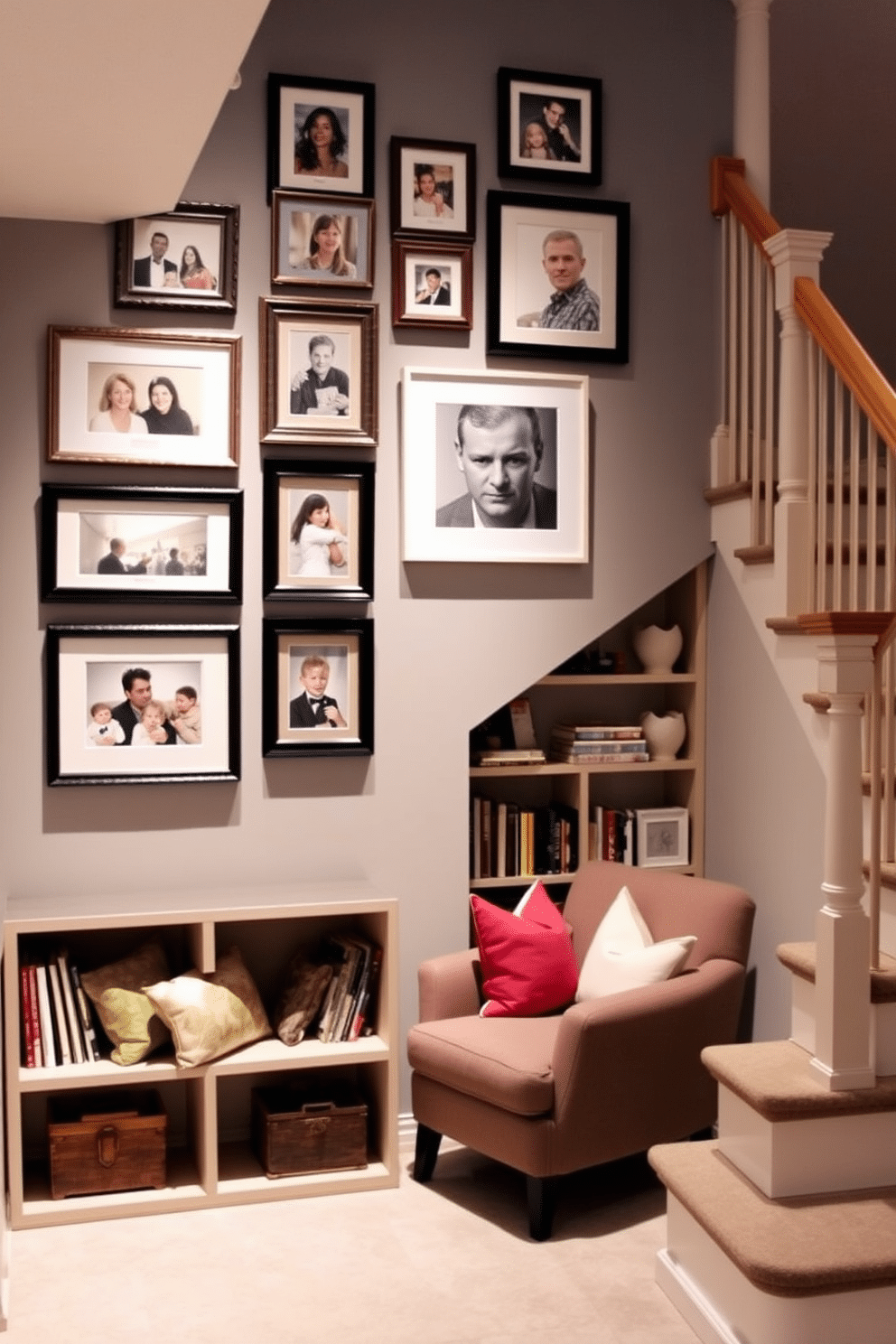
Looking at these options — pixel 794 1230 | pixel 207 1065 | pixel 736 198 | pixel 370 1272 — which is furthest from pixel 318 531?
pixel 794 1230

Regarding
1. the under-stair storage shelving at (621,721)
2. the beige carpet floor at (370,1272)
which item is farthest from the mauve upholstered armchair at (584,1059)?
the under-stair storage shelving at (621,721)

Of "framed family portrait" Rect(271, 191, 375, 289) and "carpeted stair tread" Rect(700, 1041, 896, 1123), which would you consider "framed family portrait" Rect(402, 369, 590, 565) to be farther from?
"carpeted stair tread" Rect(700, 1041, 896, 1123)

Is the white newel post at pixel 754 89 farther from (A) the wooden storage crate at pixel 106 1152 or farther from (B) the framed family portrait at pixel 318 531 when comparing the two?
(A) the wooden storage crate at pixel 106 1152

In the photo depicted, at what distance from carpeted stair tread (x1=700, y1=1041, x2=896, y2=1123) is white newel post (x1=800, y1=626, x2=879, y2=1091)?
3 centimetres

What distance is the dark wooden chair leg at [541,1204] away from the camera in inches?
140

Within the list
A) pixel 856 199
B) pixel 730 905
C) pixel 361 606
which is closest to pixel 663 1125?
pixel 730 905

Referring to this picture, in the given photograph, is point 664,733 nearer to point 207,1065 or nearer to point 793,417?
point 793,417

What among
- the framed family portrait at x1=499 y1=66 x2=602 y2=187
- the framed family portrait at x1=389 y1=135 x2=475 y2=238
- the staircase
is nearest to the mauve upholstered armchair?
the staircase

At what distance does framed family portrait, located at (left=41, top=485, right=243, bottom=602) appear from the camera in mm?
3930

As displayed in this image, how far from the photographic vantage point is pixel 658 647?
459cm

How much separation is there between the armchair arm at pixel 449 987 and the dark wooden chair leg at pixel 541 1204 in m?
0.58

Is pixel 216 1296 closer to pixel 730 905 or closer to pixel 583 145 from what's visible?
pixel 730 905

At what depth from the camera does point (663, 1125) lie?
379 centimetres

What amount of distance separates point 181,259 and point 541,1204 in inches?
109
